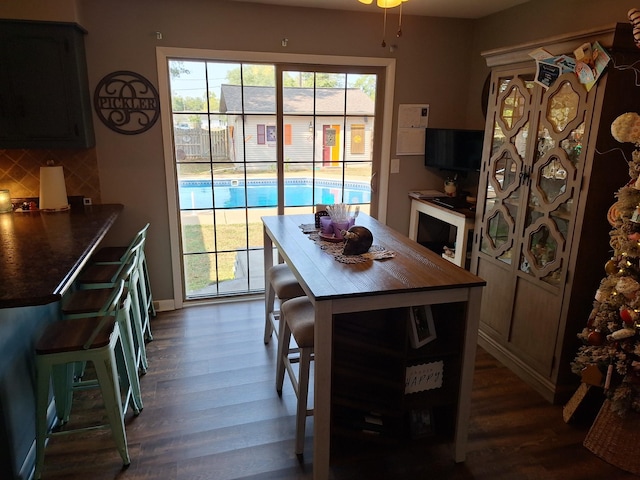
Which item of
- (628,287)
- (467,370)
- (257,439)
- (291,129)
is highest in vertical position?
(291,129)

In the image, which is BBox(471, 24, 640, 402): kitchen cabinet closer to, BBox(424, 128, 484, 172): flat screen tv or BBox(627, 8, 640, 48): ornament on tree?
BBox(627, 8, 640, 48): ornament on tree

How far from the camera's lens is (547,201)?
8.41 feet

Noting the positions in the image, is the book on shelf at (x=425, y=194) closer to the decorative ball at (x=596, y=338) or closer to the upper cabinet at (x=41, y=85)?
the decorative ball at (x=596, y=338)

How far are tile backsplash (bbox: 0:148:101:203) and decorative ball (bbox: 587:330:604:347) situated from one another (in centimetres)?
348

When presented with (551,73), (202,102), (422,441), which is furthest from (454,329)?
(202,102)

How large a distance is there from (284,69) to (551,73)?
2082 mm

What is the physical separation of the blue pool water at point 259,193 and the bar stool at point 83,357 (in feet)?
5.70

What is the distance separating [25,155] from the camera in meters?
3.23

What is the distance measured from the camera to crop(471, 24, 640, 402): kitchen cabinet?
7.32 feet

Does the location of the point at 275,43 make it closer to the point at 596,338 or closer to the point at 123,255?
the point at 123,255

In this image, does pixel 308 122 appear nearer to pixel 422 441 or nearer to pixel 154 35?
pixel 154 35

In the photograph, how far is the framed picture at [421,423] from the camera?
83.4 inches

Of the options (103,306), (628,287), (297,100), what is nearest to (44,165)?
(103,306)

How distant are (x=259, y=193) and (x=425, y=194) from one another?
1551mm
